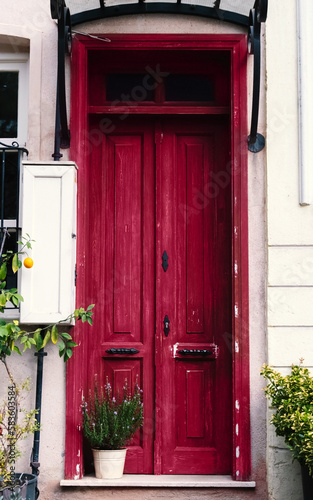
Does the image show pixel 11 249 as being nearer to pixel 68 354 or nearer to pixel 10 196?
pixel 10 196

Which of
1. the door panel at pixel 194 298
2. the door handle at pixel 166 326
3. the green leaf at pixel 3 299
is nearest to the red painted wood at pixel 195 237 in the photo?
the door panel at pixel 194 298

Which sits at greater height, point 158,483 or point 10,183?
point 10,183

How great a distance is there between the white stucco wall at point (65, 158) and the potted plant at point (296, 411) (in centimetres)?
31

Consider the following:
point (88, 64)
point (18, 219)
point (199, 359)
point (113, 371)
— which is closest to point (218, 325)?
point (199, 359)

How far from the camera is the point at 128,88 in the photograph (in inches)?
235

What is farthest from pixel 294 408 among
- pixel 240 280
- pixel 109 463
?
pixel 109 463

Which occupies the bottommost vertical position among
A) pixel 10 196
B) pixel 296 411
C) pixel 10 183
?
pixel 296 411

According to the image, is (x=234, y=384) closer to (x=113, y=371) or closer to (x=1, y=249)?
(x=113, y=371)

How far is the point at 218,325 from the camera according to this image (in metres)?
5.79

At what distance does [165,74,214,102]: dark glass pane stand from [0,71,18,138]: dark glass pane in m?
1.23

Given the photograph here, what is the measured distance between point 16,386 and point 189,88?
8.87ft

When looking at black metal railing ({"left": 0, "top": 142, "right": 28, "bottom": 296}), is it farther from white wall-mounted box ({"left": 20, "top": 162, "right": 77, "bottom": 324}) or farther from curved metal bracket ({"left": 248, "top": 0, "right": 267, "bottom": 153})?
curved metal bracket ({"left": 248, "top": 0, "right": 267, "bottom": 153})

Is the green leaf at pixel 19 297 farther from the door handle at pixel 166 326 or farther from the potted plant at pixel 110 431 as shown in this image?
the door handle at pixel 166 326

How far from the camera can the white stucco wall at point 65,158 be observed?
17.7 ft
